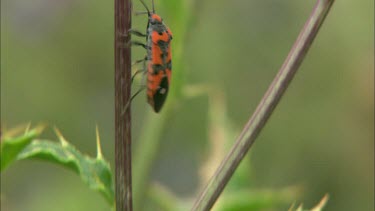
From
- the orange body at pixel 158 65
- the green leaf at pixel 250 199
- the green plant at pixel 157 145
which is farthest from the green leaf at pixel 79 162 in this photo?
the green leaf at pixel 250 199

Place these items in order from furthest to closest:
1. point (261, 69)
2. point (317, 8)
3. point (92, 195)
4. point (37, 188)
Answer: point (261, 69) < point (37, 188) < point (92, 195) < point (317, 8)

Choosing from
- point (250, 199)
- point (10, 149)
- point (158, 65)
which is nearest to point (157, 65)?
point (158, 65)

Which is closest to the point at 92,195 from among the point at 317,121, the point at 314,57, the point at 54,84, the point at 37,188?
the point at 37,188

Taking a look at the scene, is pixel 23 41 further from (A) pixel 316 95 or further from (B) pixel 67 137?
(A) pixel 316 95

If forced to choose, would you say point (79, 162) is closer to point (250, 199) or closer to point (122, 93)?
point (122, 93)

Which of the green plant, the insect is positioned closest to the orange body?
the insect

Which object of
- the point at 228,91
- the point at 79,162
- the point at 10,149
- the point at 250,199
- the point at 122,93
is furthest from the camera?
the point at 228,91
